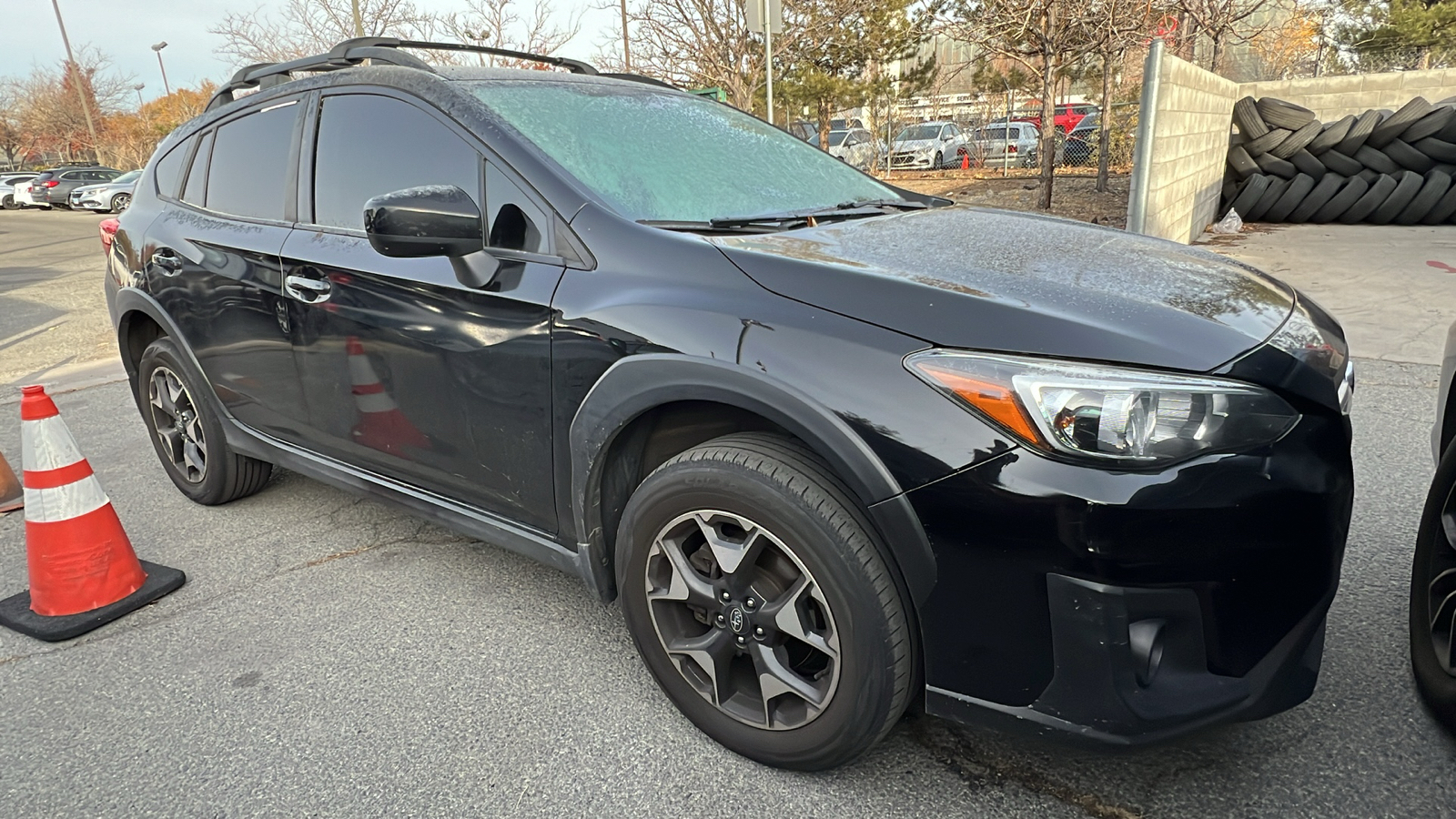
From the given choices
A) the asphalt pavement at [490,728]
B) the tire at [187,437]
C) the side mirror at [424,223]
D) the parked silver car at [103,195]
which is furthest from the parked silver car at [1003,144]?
the parked silver car at [103,195]

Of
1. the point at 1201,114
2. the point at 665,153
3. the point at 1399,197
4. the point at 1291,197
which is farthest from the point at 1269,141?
the point at 665,153

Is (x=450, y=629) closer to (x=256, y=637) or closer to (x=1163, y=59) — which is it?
(x=256, y=637)

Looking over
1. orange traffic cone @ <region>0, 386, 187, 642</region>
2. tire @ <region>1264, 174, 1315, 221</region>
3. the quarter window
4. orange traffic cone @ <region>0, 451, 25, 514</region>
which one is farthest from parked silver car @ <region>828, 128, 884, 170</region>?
orange traffic cone @ <region>0, 386, 187, 642</region>

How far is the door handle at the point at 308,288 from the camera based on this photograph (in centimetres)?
278

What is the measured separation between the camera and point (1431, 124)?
1016 centimetres

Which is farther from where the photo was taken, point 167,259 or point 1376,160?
point 1376,160

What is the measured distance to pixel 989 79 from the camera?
30.5 meters

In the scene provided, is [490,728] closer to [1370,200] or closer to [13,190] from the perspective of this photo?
[1370,200]

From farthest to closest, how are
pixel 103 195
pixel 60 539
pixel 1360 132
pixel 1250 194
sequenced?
pixel 103 195 → pixel 1250 194 → pixel 1360 132 → pixel 60 539

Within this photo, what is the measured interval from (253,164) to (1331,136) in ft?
38.7

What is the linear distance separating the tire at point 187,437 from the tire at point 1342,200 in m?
Result: 12.1

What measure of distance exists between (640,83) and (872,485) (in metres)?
2.19

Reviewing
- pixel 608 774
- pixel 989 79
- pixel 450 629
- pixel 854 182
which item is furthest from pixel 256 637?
pixel 989 79

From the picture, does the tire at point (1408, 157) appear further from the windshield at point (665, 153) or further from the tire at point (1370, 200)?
the windshield at point (665, 153)
